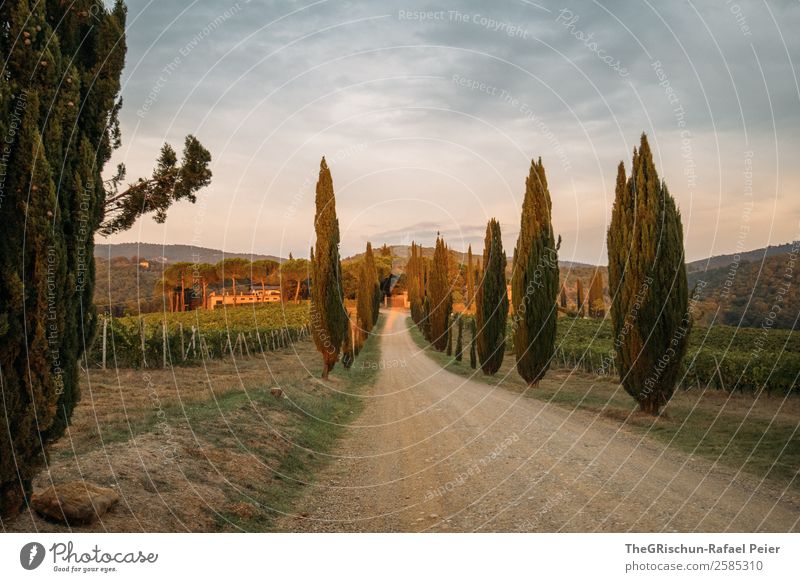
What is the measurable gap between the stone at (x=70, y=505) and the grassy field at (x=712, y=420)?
31.2 ft

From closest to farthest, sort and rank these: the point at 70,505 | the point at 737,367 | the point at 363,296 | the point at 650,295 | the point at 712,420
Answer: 1. the point at 70,505
2. the point at 712,420
3. the point at 650,295
4. the point at 737,367
5. the point at 363,296

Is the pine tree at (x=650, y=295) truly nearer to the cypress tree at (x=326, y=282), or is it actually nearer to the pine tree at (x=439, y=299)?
the cypress tree at (x=326, y=282)

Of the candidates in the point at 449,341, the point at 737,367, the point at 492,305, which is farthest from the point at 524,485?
the point at 449,341

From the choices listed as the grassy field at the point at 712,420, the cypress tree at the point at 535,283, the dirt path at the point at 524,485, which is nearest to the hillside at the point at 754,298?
the grassy field at the point at 712,420

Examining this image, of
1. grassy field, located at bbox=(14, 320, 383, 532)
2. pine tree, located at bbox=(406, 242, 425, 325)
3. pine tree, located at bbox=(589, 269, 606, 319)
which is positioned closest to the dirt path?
grassy field, located at bbox=(14, 320, 383, 532)

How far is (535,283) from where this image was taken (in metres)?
20.0

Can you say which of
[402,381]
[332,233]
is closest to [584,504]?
[402,381]

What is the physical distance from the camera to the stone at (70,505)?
5.40m

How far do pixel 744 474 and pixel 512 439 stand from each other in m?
4.07

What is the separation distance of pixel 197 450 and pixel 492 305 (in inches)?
753

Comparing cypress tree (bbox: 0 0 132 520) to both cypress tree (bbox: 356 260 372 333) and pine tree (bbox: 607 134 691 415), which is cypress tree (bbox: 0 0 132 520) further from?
cypress tree (bbox: 356 260 372 333)

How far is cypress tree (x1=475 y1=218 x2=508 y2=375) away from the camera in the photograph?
81.7 ft

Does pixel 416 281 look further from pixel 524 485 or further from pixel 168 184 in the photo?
pixel 524 485

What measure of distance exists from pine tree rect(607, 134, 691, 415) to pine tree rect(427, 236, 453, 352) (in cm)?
2478
